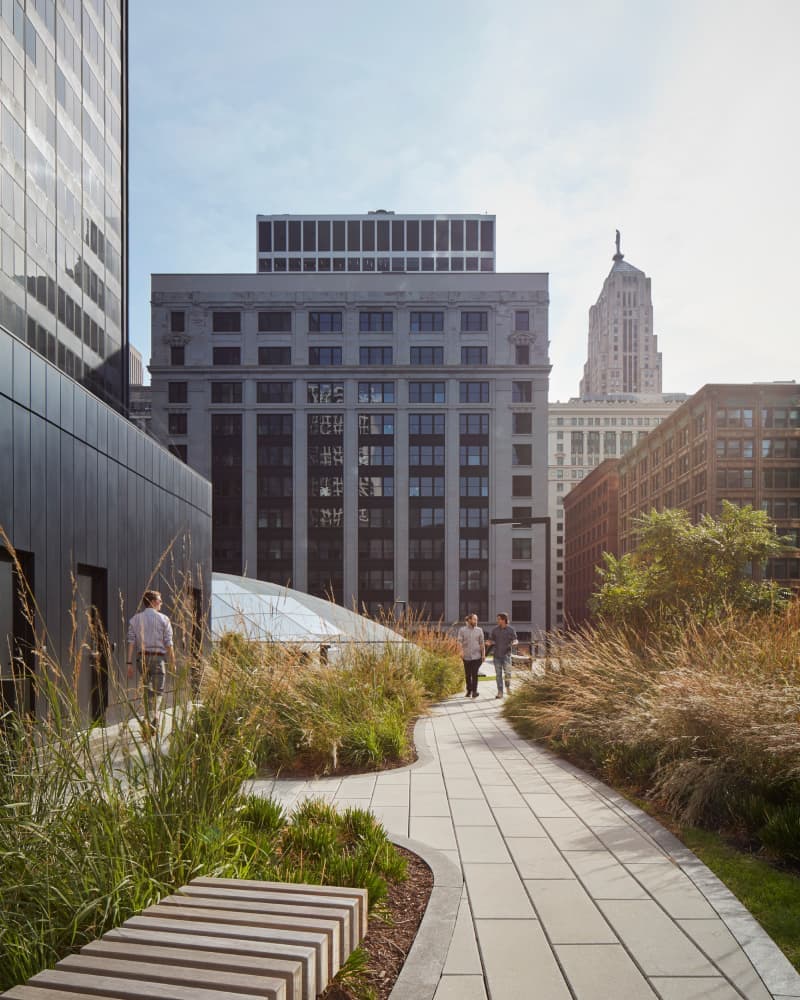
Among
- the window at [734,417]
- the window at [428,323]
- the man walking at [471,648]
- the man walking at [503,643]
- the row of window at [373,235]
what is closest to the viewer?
the man walking at [471,648]

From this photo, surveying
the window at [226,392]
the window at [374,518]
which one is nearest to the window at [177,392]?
the window at [226,392]

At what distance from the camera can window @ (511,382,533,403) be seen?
69.5m

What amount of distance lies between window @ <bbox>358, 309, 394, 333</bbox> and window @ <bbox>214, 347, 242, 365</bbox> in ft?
34.5

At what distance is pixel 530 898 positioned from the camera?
17.4 feet

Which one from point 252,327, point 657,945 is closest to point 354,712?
point 657,945

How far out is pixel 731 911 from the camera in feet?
16.3

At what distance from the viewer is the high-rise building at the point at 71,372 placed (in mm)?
12188

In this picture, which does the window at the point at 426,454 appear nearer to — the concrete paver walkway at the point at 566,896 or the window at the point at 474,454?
the window at the point at 474,454

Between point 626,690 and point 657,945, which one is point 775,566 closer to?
point 626,690

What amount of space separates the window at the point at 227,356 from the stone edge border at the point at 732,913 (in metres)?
66.2

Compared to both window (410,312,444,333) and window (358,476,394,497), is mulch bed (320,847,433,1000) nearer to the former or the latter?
window (358,476,394,497)

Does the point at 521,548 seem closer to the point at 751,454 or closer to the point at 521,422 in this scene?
the point at 521,422

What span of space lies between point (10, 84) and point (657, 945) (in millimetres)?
24333

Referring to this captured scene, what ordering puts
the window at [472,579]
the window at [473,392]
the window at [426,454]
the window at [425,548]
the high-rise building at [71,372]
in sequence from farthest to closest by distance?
the window at [473,392] → the window at [426,454] → the window at [425,548] → the window at [472,579] → the high-rise building at [71,372]
